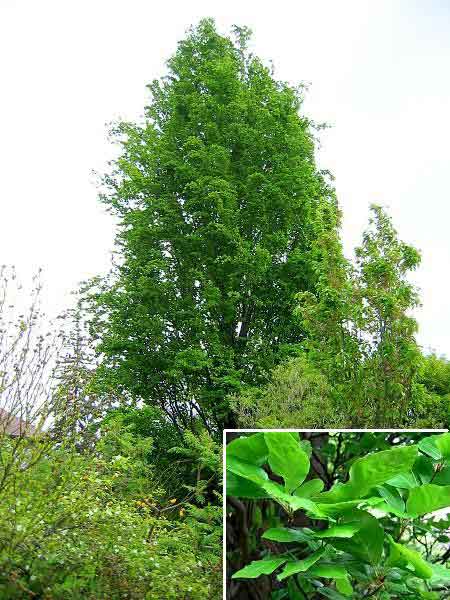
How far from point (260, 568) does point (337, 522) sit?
0.46 ft

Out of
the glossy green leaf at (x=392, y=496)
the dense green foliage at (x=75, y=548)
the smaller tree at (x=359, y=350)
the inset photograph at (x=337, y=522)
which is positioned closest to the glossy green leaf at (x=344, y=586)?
the inset photograph at (x=337, y=522)

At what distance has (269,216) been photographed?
508 inches

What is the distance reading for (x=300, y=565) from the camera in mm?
1064

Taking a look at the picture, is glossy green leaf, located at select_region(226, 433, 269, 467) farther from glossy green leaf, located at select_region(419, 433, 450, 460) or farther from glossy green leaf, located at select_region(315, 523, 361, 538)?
glossy green leaf, located at select_region(419, 433, 450, 460)

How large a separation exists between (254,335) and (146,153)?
12.6 feet

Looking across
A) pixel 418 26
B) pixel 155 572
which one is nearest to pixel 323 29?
pixel 418 26

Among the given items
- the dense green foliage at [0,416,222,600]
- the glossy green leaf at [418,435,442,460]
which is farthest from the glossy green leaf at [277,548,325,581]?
the dense green foliage at [0,416,222,600]

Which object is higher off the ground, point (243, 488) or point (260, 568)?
point (243, 488)

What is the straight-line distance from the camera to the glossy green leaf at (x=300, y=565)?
1.05 metres

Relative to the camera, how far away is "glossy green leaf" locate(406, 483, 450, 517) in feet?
3.67

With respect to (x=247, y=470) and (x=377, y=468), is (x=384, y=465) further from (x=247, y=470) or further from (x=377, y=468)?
(x=247, y=470)

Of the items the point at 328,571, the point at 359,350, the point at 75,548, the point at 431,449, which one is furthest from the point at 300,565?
the point at 359,350

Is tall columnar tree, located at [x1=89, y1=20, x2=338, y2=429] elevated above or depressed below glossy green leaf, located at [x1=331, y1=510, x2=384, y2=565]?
above

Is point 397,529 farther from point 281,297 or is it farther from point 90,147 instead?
point 90,147
